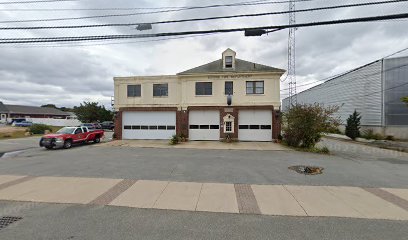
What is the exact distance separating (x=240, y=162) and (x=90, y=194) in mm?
6729

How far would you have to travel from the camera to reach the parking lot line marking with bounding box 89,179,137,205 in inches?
219

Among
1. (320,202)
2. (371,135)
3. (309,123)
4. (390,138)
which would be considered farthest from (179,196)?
(371,135)

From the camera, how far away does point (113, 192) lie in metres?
6.23

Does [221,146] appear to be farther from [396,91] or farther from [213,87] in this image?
[396,91]

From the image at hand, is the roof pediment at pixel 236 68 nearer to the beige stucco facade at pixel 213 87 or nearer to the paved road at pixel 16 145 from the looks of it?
the beige stucco facade at pixel 213 87

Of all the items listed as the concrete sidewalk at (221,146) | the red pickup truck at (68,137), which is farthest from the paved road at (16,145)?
the concrete sidewalk at (221,146)

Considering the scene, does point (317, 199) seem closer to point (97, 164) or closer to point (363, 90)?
point (97, 164)

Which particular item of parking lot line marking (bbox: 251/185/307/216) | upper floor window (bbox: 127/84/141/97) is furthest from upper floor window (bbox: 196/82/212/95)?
parking lot line marking (bbox: 251/185/307/216)

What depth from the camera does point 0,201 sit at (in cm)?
557

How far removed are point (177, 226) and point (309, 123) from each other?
13651mm

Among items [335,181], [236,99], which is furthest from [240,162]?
[236,99]

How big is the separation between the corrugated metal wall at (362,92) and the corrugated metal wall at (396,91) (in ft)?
2.27

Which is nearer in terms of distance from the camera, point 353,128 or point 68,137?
point 68,137

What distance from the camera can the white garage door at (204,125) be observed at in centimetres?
2089
